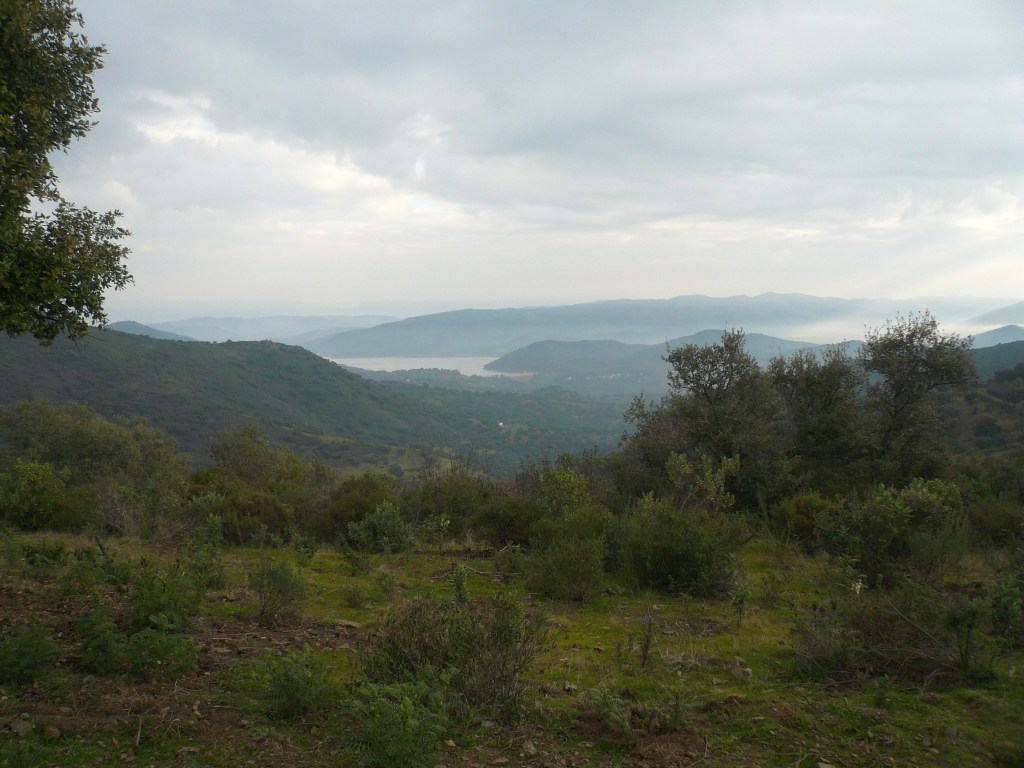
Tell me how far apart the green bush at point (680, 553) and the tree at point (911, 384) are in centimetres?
947

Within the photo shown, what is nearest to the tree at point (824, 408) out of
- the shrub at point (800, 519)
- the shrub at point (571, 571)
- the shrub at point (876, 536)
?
the shrub at point (800, 519)

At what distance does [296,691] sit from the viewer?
419cm

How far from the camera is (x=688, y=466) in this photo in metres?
12.8

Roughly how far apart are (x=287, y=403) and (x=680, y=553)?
4496 inches

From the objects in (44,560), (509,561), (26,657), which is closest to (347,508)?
(509,561)

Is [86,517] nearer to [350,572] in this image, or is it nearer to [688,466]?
[350,572]

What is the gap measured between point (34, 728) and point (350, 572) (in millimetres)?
5298

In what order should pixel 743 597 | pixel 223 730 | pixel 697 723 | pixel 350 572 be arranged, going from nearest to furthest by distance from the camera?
pixel 223 730 → pixel 697 723 → pixel 743 597 → pixel 350 572

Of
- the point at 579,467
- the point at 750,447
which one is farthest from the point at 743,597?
the point at 579,467

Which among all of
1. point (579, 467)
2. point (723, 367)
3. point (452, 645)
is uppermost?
point (723, 367)

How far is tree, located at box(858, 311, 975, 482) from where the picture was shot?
15.4 meters

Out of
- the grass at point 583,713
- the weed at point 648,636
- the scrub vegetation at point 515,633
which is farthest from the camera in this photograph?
the weed at point 648,636

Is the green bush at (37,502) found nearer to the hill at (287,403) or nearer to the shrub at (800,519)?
the shrub at (800,519)

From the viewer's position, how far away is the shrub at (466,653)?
439cm
